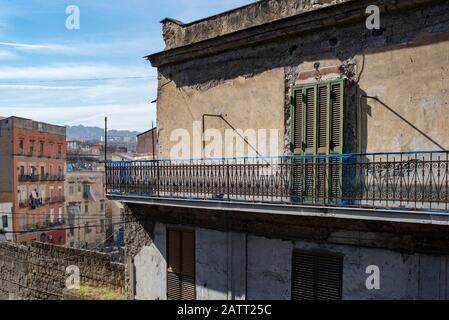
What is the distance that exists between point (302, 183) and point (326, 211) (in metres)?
1.38

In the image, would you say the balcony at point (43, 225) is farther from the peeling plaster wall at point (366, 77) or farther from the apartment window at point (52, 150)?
the peeling plaster wall at point (366, 77)

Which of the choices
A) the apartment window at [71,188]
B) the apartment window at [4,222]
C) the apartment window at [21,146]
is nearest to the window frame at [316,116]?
the apartment window at [4,222]

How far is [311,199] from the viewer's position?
31.9 feet

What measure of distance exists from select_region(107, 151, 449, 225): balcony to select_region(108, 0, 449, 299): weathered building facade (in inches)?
1.7

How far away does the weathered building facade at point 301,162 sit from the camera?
8586 mm

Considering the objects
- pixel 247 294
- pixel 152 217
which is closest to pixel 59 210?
pixel 152 217

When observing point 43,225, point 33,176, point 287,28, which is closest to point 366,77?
point 287,28

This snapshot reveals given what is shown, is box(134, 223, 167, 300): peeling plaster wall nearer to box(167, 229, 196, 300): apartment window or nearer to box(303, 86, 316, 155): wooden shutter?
box(167, 229, 196, 300): apartment window

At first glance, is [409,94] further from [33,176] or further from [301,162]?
[33,176]

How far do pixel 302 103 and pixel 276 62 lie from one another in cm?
138

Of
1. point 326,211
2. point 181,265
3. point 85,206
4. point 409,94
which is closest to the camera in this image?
point 326,211

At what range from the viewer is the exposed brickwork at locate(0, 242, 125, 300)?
17469mm

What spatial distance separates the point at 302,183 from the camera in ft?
32.4
